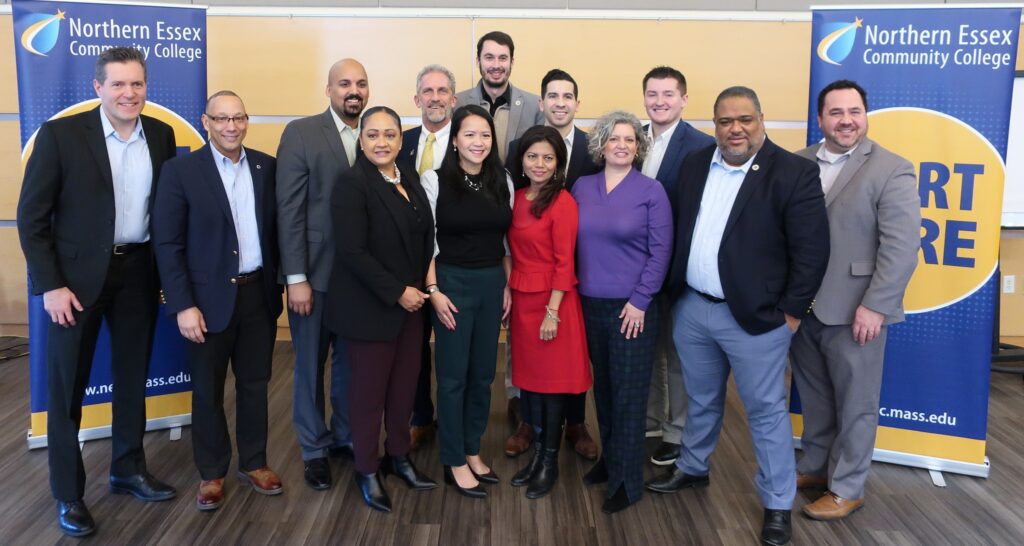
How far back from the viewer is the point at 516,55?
498cm

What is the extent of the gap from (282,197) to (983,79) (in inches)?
122

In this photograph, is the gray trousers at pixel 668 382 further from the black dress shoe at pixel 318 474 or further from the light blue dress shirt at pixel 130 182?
the light blue dress shirt at pixel 130 182

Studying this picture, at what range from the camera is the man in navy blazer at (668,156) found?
320cm

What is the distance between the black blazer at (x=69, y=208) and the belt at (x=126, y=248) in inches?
2.2

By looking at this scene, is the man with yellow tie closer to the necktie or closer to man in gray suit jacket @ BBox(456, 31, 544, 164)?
the necktie

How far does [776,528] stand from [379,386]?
64.6 inches

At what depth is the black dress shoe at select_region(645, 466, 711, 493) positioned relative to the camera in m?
3.09

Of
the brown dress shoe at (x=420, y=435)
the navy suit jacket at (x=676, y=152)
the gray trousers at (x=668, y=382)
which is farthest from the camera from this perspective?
the brown dress shoe at (x=420, y=435)

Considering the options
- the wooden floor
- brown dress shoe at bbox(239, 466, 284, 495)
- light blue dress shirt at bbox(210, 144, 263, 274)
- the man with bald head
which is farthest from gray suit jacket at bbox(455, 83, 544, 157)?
brown dress shoe at bbox(239, 466, 284, 495)

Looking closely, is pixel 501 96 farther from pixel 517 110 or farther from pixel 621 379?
pixel 621 379

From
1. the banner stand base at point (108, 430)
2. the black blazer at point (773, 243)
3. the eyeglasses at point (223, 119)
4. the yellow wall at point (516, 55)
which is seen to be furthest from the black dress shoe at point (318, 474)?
the yellow wall at point (516, 55)

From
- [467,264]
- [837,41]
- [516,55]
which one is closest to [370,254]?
[467,264]

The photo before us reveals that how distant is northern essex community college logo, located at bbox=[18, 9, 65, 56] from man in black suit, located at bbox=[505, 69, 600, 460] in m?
2.18

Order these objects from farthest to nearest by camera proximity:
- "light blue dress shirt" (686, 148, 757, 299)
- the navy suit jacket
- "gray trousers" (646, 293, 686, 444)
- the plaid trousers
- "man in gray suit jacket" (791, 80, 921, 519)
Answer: "gray trousers" (646, 293, 686, 444) < the navy suit jacket < the plaid trousers < "man in gray suit jacket" (791, 80, 921, 519) < "light blue dress shirt" (686, 148, 757, 299)
